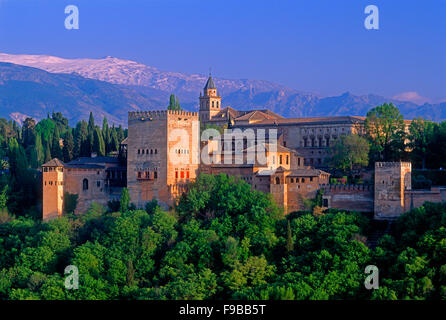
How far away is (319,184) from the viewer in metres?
39.9

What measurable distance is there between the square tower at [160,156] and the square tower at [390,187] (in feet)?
37.7

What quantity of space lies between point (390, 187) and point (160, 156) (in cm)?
1323

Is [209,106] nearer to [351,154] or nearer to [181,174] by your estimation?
[351,154]

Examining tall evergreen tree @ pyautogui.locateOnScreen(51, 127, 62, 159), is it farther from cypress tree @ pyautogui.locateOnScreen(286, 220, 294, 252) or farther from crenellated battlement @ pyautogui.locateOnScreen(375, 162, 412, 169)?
crenellated battlement @ pyautogui.locateOnScreen(375, 162, 412, 169)

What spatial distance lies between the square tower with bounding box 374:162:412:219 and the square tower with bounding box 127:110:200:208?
11.5 meters

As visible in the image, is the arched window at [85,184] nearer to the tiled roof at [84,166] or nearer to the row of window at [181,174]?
the tiled roof at [84,166]

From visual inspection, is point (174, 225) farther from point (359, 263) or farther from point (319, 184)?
point (359, 263)

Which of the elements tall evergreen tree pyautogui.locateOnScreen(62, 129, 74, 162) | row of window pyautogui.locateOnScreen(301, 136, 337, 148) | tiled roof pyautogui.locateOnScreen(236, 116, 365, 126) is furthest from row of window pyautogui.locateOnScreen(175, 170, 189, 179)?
tiled roof pyautogui.locateOnScreen(236, 116, 365, 126)

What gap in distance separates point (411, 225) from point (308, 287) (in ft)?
22.1

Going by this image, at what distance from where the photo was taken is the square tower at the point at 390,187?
3706 cm

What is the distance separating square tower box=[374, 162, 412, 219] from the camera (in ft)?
122
